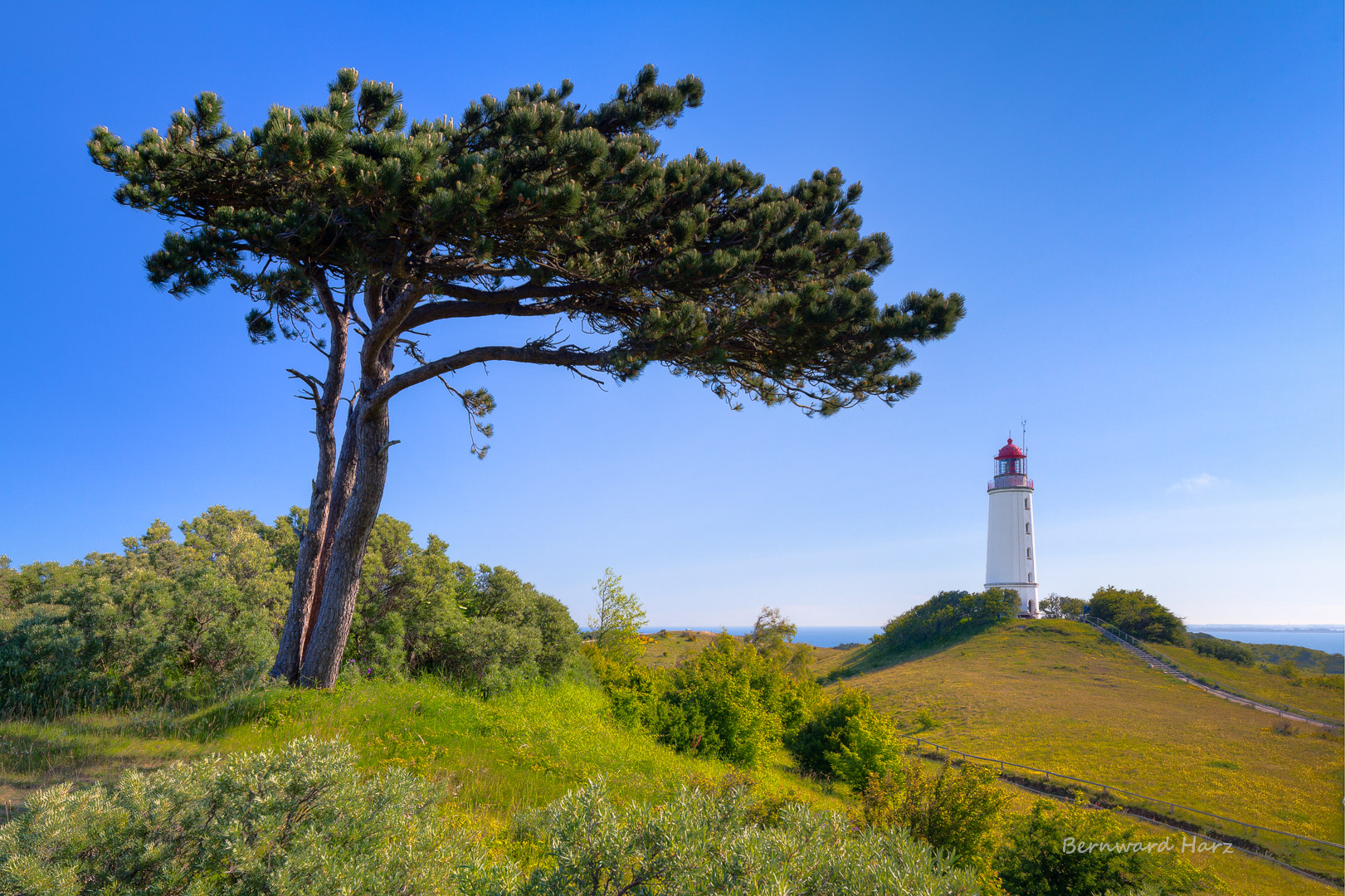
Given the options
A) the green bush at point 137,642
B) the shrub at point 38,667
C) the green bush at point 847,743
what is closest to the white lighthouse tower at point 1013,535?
the green bush at point 847,743

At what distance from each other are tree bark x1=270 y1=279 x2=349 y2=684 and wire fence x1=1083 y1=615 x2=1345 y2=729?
3285cm

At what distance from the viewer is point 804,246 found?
799 cm

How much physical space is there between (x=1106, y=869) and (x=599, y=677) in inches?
421

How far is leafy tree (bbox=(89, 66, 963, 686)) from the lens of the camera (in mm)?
6309

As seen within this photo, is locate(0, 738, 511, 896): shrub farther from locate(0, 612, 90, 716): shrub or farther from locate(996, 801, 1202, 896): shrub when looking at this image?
locate(996, 801, 1202, 896): shrub

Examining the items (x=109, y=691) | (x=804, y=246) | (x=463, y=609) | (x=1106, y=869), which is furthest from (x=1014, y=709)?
(x=109, y=691)

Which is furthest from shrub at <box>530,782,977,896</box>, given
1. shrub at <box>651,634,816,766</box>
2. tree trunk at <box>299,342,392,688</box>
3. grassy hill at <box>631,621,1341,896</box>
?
grassy hill at <box>631,621,1341,896</box>

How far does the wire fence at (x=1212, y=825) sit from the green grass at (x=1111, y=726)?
77 cm

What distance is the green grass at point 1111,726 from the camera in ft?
59.4

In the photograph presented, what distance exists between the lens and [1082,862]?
22.2ft

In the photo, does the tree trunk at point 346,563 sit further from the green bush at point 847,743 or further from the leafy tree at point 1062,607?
the leafy tree at point 1062,607

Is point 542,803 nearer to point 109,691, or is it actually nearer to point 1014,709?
point 109,691

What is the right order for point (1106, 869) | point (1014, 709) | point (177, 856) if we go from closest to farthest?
point (177, 856)
point (1106, 869)
point (1014, 709)

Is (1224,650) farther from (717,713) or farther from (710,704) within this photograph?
(710,704)
